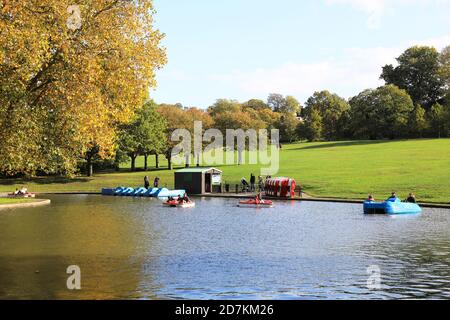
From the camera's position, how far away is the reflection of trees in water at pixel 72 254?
66.9 feet

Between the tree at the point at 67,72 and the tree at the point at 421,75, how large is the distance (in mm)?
147023

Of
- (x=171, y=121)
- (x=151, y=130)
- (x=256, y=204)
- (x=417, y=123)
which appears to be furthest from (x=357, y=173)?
(x=417, y=123)

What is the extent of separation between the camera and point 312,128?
177125mm

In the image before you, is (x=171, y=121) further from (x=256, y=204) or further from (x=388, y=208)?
(x=388, y=208)

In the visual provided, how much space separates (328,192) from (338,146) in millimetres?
76822

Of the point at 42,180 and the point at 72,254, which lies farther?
the point at 42,180

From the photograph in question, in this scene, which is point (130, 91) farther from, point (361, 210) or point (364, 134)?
point (364, 134)

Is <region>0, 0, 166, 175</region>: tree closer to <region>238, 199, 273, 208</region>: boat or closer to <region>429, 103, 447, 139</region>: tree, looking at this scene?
<region>238, 199, 273, 208</region>: boat

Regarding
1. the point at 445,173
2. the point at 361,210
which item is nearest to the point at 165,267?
the point at 361,210

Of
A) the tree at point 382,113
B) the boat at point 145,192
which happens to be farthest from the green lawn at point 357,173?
the tree at point 382,113

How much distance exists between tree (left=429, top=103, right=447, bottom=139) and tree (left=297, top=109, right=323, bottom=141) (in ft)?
128

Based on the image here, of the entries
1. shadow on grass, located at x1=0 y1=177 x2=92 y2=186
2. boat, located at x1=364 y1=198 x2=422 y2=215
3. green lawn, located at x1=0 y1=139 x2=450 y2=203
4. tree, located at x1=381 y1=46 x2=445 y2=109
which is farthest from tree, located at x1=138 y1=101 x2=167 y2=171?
tree, located at x1=381 y1=46 x2=445 y2=109

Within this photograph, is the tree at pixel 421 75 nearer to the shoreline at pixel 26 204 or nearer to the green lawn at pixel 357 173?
the green lawn at pixel 357 173

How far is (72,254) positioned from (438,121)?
131081 mm
